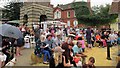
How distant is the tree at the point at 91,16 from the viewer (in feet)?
174

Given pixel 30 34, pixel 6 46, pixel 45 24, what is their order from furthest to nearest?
pixel 45 24
pixel 30 34
pixel 6 46

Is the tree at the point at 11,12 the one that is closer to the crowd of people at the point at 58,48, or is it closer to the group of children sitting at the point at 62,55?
the crowd of people at the point at 58,48

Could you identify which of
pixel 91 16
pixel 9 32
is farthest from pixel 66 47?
pixel 91 16

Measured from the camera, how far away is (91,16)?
54281 millimetres

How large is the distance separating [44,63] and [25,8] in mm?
21401

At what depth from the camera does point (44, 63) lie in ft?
43.3

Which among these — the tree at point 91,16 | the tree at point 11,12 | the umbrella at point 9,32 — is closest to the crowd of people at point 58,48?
the umbrella at point 9,32

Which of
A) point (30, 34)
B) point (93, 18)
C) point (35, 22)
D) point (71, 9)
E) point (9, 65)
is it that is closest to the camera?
point (9, 65)

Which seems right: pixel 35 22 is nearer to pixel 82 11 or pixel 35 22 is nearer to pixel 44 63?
pixel 44 63

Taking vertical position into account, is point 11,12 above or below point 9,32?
below

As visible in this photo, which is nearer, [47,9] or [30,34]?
[30,34]

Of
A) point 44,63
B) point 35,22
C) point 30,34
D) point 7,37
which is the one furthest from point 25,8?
point 7,37

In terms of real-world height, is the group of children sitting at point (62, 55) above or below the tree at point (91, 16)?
above

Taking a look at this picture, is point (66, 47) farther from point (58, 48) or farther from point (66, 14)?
point (66, 14)
